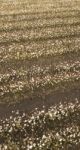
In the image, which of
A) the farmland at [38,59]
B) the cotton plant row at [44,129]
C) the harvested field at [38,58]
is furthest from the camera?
the harvested field at [38,58]

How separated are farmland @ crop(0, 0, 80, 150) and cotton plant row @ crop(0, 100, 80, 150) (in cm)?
30

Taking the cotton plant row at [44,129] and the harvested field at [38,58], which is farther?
the harvested field at [38,58]

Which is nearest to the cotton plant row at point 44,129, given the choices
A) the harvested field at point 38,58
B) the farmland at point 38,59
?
the farmland at point 38,59

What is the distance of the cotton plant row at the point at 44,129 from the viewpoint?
11.5 metres

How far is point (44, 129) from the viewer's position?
12586mm

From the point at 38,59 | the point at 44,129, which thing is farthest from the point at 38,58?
the point at 44,129

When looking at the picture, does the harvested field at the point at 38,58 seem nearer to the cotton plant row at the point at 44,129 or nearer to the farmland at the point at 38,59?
the farmland at the point at 38,59

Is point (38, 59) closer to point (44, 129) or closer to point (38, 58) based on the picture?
point (38, 58)

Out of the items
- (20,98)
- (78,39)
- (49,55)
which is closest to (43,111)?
(20,98)

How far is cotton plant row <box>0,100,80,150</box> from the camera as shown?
37.6 ft

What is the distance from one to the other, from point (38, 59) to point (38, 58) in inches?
7.3

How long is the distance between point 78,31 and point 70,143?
58.3ft

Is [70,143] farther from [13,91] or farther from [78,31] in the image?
[78,31]

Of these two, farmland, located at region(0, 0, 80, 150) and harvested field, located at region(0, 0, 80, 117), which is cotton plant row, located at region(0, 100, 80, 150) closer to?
farmland, located at region(0, 0, 80, 150)
